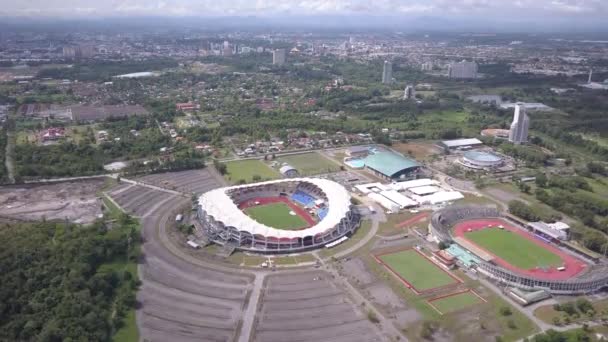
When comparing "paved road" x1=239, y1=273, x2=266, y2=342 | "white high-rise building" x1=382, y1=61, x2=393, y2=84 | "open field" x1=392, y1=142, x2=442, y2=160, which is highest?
"white high-rise building" x1=382, y1=61, x2=393, y2=84

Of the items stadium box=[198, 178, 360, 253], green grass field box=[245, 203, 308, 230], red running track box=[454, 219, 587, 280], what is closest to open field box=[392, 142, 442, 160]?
red running track box=[454, 219, 587, 280]

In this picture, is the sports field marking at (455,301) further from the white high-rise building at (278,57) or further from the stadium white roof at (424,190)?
the white high-rise building at (278,57)

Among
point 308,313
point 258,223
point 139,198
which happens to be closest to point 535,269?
point 308,313

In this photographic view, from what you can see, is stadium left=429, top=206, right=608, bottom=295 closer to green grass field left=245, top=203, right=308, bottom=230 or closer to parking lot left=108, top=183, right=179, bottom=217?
green grass field left=245, top=203, right=308, bottom=230

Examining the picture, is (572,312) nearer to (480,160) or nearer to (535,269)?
(535,269)

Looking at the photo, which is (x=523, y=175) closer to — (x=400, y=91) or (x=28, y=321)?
(x=28, y=321)

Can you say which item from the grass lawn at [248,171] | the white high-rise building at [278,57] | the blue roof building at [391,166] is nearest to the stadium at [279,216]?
the grass lawn at [248,171]
